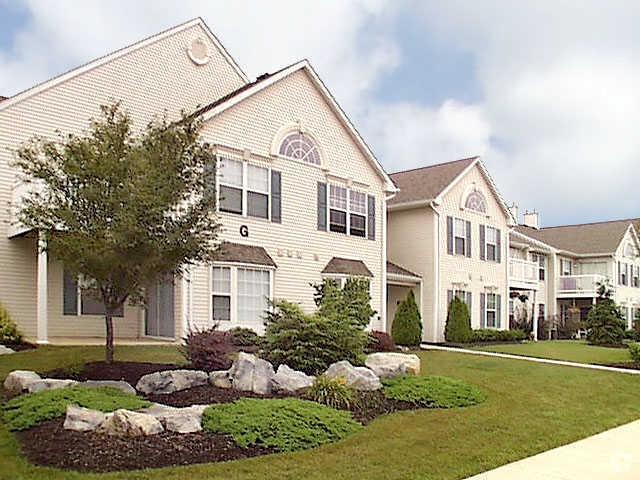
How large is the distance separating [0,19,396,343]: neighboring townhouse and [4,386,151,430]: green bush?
7.20m

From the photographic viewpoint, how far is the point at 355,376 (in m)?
11.6

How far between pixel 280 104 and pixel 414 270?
10.1 m

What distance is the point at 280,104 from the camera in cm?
2138

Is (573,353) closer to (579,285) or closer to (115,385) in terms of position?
(115,385)

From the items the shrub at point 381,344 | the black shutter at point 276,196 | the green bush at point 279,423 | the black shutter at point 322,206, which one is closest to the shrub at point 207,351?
the green bush at point 279,423

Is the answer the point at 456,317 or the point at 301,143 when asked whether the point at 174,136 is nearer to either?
the point at 301,143

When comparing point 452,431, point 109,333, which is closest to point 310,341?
point 109,333

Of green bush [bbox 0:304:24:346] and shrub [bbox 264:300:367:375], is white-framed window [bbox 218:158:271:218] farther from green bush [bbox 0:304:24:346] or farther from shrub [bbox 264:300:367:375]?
shrub [bbox 264:300:367:375]

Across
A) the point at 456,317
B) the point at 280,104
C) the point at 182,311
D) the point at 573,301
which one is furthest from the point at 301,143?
the point at 573,301

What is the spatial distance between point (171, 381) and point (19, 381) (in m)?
2.34

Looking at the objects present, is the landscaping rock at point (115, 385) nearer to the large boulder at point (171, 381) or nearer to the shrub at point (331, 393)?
the large boulder at point (171, 381)

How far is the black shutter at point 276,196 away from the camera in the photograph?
20.6m

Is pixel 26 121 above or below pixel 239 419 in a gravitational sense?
above

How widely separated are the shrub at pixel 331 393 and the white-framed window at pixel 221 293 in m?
8.32
